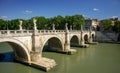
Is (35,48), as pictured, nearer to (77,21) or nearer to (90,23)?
(77,21)

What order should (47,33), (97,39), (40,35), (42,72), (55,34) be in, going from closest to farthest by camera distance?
1. (42,72)
2. (40,35)
3. (47,33)
4. (55,34)
5. (97,39)

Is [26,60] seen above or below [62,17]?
below

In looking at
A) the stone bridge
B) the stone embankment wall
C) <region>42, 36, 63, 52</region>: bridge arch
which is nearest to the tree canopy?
the stone embankment wall

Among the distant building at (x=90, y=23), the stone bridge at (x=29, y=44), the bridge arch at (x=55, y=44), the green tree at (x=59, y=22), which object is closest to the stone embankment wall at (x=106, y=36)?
the green tree at (x=59, y=22)

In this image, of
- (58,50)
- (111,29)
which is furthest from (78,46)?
(111,29)

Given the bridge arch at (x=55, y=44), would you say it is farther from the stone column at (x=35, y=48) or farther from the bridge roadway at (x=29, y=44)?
the stone column at (x=35, y=48)

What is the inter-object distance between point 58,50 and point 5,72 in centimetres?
1376

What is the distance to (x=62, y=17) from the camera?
59.2m

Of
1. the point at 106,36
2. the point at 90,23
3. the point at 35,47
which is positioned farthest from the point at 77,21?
the point at 35,47

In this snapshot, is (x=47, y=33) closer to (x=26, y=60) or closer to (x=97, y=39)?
(x=26, y=60)

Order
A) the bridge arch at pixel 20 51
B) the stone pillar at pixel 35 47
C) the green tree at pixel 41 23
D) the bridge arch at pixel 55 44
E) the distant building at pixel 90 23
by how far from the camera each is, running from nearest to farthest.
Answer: the bridge arch at pixel 20 51, the stone pillar at pixel 35 47, the bridge arch at pixel 55 44, the green tree at pixel 41 23, the distant building at pixel 90 23

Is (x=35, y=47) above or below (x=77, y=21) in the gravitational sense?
below

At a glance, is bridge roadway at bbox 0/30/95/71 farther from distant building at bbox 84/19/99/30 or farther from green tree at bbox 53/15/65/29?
distant building at bbox 84/19/99/30

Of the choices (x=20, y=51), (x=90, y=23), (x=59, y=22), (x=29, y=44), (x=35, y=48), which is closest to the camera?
(x=29, y=44)
